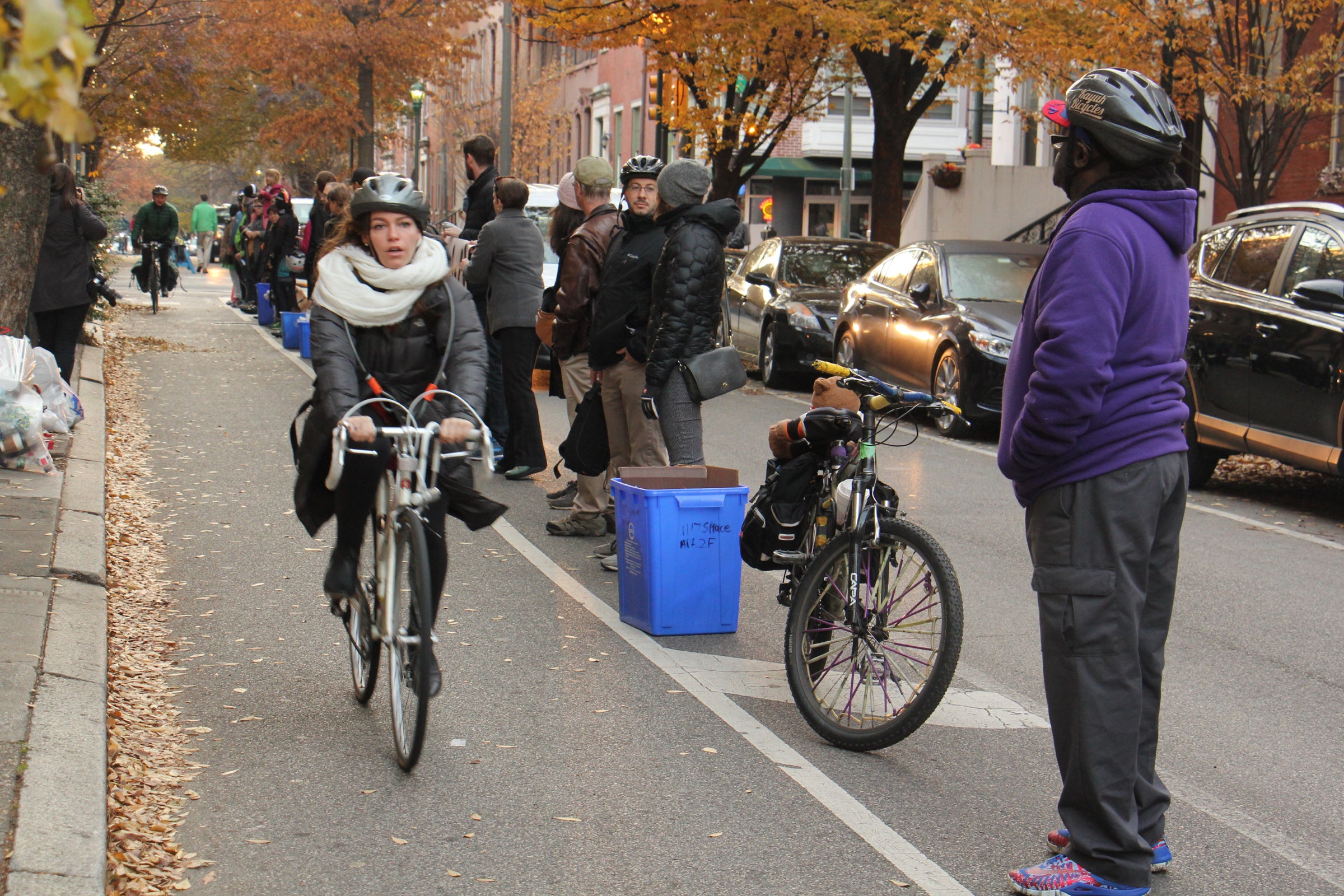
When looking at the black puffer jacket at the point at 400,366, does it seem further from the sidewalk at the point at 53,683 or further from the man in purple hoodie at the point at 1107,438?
the man in purple hoodie at the point at 1107,438

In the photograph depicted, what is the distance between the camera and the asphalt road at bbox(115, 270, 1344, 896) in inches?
166

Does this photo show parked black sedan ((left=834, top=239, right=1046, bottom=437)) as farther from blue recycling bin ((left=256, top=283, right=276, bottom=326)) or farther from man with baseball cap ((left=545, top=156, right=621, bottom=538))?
blue recycling bin ((left=256, top=283, right=276, bottom=326))

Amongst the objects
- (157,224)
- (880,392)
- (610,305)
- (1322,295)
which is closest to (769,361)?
(1322,295)

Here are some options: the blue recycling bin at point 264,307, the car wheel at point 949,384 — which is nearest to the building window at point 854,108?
the blue recycling bin at point 264,307

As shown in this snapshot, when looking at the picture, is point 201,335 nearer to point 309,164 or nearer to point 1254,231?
point 1254,231

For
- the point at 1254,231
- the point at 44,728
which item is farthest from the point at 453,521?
the point at 1254,231

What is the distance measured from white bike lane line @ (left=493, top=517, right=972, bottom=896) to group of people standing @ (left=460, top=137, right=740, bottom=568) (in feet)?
2.40

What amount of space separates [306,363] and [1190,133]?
1053cm

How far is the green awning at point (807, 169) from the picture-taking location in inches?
2159

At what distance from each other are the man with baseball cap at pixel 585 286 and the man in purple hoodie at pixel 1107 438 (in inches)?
190

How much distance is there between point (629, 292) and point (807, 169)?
48.5m

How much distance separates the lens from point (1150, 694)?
4.09 meters

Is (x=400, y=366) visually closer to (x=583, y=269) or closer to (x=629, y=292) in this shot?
(x=629, y=292)

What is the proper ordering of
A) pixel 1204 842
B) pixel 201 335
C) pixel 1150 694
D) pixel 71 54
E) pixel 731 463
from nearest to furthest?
pixel 71 54, pixel 1150 694, pixel 1204 842, pixel 731 463, pixel 201 335
